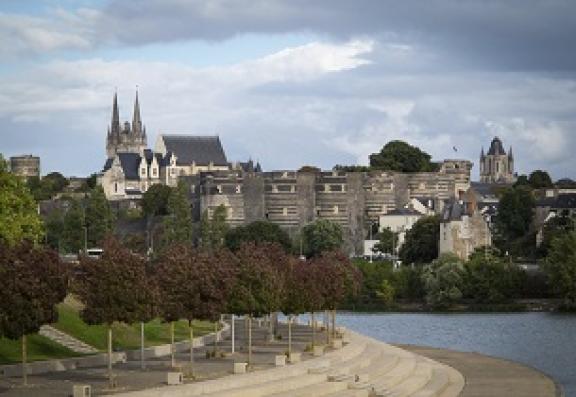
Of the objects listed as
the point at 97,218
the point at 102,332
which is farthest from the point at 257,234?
the point at 102,332

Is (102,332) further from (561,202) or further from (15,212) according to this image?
(561,202)

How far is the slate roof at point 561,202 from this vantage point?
592 feet

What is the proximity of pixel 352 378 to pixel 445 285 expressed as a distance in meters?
80.7

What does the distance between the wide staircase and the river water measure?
507 centimetres

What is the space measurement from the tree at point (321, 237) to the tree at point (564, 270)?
162 ft

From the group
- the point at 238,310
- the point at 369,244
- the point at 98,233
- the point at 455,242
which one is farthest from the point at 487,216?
the point at 238,310

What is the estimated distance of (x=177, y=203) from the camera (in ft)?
572

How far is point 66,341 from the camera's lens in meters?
57.3

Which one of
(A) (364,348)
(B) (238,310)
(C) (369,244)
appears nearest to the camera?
(B) (238,310)

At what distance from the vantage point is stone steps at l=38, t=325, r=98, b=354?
56625 millimetres

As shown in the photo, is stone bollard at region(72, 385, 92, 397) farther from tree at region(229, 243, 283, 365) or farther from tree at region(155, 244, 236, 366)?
tree at region(229, 243, 283, 365)

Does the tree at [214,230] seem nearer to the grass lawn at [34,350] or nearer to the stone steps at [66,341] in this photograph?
the stone steps at [66,341]

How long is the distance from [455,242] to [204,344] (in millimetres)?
Result: 90593

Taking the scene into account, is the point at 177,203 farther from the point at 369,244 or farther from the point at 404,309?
the point at 404,309
